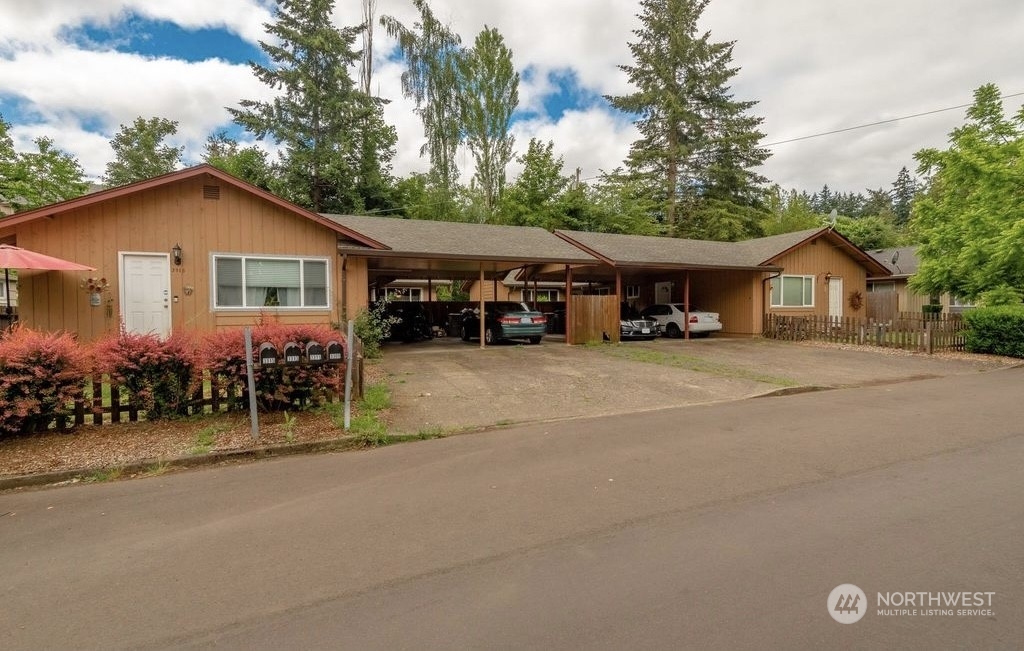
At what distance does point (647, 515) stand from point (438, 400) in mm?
Result: 5303

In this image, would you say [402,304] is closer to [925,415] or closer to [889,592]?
[925,415]

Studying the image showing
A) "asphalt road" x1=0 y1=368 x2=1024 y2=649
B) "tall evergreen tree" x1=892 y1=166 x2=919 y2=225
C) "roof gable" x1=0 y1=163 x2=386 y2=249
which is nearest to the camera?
"asphalt road" x1=0 y1=368 x2=1024 y2=649

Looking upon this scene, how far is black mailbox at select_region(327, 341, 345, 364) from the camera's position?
6.85 metres

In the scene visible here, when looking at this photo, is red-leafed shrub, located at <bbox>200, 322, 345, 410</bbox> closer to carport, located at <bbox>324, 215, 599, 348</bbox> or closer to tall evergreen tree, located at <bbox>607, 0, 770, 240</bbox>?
carport, located at <bbox>324, 215, 599, 348</bbox>

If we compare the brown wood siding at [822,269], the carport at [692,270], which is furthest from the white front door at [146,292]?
the brown wood siding at [822,269]

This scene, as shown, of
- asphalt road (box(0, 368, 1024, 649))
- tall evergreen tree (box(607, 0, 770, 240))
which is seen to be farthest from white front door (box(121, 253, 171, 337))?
tall evergreen tree (box(607, 0, 770, 240))

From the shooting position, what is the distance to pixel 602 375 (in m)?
11.6

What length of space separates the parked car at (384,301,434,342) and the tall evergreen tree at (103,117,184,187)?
25.2 metres

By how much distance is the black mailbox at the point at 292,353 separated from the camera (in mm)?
6695

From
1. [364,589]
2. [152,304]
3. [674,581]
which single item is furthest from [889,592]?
[152,304]

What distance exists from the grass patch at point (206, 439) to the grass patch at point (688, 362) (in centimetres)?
979

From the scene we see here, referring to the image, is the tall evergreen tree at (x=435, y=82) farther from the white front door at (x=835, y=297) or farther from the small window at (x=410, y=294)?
the white front door at (x=835, y=297)

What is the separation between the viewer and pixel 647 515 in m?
4.09

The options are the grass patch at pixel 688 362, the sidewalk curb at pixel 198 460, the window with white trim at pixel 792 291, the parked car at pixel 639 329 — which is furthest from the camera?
the window with white trim at pixel 792 291
